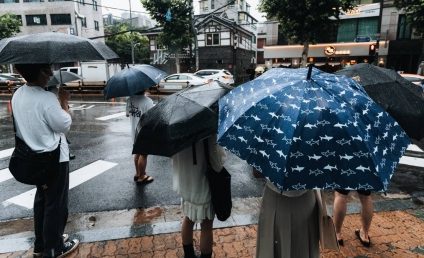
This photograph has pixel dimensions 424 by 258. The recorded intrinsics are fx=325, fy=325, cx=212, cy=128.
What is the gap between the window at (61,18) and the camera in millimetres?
43672

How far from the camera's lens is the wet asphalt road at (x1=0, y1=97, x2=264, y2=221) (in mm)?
5090

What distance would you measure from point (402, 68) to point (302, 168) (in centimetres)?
3015

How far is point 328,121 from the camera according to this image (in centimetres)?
176

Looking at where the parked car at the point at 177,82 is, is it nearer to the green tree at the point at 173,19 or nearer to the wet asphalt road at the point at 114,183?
the green tree at the point at 173,19

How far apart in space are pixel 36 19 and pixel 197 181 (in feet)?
165

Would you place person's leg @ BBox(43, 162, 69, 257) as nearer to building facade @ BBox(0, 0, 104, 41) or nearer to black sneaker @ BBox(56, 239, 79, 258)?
black sneaker @ BBox(56, 239, 79, 258)

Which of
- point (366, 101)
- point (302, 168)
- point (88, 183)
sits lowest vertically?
point (88, 183)

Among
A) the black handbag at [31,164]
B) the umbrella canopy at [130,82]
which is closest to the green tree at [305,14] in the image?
the umbrella canopy at [130,82]

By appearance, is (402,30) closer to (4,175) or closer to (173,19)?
(173,19)

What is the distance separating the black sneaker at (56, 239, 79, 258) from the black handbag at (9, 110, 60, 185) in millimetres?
924

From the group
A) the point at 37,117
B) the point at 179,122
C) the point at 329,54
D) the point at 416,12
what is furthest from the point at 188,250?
the point at 329,54

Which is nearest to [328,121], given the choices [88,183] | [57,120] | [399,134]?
[399,134]

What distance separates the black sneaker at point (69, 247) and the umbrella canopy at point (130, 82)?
2.10 m

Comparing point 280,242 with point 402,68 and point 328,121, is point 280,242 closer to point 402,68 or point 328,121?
point 328,121
